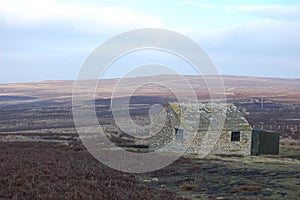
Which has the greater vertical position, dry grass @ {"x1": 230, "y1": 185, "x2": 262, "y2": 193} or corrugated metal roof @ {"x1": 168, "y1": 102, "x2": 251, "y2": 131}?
corrugated metal roof @ {"x1": 168, "y1": 102, "x2": 251, "y2": 131}

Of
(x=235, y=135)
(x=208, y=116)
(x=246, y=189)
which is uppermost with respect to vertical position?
(x=208, y=116)

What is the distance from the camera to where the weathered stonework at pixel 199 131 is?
106 ft

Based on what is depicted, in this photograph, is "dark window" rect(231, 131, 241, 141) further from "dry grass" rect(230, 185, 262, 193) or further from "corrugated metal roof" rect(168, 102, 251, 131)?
"dry grass" rect(230, 185, 262, 193)

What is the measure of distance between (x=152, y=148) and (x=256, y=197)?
1984cm

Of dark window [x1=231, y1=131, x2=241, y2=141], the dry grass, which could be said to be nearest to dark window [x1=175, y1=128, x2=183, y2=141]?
dark window [x1=231, y1=131, x2=241, y2=141]

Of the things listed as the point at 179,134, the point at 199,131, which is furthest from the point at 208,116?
the point at 179,134

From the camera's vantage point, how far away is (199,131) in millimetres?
Result: 32125

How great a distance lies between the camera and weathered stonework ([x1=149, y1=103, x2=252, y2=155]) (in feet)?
106

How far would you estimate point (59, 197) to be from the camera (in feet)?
44.5

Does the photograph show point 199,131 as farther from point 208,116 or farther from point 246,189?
point 246,189

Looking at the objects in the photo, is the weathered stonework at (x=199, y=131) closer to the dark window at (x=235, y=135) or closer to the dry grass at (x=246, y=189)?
the dark window at (x=235, y=135)

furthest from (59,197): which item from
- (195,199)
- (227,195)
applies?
(227,195)

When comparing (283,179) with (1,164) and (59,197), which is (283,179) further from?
(1,164)

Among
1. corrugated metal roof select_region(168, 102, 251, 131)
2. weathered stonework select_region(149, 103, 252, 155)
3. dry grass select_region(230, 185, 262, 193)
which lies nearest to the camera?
dry grass select_region(230, 185, 262, 193)
